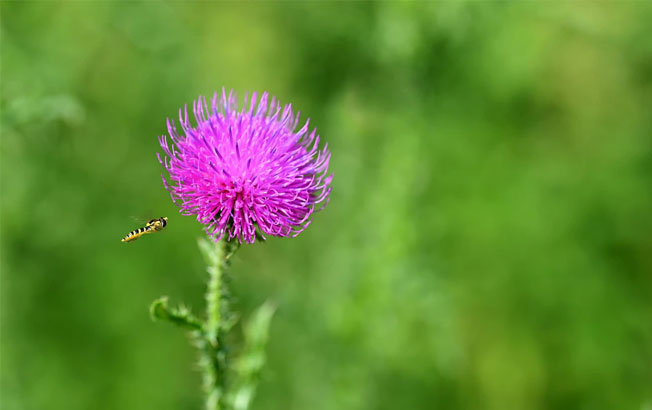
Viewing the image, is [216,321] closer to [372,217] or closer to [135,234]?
[135,234]

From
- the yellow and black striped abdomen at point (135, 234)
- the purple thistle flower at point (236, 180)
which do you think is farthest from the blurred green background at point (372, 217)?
the purple thistle flower at point (236, 180)

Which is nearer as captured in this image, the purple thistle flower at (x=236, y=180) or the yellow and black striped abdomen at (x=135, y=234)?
the purple thistle flower at (x=236, y=180)

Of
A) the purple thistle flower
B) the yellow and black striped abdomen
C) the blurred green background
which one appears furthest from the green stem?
the blurred green background

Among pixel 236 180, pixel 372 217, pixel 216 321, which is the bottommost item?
pixel 216 321

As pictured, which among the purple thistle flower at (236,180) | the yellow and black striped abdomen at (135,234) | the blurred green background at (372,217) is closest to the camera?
the purple thistle flower at (236,180)

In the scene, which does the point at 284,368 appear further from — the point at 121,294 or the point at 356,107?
the point at 356,107

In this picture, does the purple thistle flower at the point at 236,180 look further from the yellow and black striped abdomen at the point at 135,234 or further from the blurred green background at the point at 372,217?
the blurred green background at the point at 372,217

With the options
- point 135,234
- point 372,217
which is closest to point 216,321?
point 135,234

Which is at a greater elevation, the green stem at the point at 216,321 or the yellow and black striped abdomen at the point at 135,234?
the yellow and black striped abdomen at the point at 135,234

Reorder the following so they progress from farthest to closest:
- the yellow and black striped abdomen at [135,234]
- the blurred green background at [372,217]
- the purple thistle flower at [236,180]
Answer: the blurred green background at [372,217], the yellow and black striped abdomen at [135,234], the purple thistle flower at [236,180]

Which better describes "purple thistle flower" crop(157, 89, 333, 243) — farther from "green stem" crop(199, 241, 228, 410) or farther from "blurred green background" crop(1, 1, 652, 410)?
"blurred green background" crop(1, 1, 652, 410)
